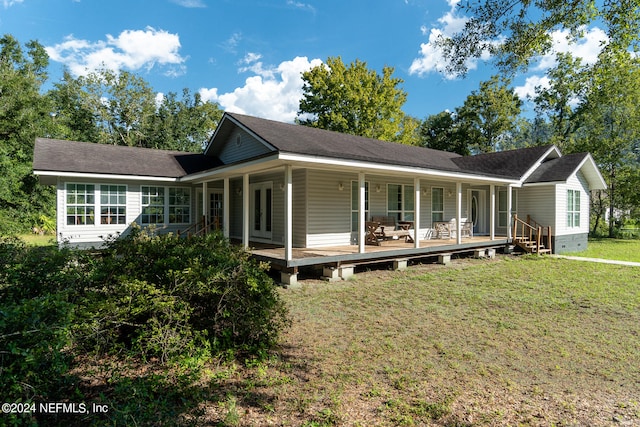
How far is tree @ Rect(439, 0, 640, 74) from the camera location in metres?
6.32

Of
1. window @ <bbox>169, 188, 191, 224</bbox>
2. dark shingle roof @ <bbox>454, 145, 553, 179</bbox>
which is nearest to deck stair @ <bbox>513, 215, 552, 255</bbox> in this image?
dark shingle roof @ <bbox>454, 145, 553, 179</bbox>

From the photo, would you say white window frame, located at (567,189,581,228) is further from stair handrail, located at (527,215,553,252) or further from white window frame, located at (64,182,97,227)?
white window frame, located at (64,182,97,227)

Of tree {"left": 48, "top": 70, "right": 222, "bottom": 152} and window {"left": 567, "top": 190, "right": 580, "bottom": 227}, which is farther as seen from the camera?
tree {"left": 48, "top": 70, "right": 222, "bottom": 152}

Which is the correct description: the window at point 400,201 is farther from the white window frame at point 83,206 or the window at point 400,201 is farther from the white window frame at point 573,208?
the white window frame at point 83,206

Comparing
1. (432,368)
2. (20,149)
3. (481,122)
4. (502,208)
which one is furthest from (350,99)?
(432,368)

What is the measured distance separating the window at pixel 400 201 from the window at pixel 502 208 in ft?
18.9

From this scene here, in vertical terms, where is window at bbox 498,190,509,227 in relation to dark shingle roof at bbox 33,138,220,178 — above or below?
below

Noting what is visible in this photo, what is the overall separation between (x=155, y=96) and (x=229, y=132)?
2359cm

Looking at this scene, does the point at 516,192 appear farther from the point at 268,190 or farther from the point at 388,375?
the point at 388,375

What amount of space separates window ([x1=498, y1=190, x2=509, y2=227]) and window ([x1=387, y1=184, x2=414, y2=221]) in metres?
5.76

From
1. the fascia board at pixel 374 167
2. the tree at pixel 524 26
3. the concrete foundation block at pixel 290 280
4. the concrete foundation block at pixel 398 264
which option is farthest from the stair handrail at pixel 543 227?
the concrete foundation block at pixel 290 280

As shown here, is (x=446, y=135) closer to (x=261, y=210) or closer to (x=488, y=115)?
(x=488, y=115)

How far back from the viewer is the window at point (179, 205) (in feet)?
46.8

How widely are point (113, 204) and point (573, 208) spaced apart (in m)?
20.0
